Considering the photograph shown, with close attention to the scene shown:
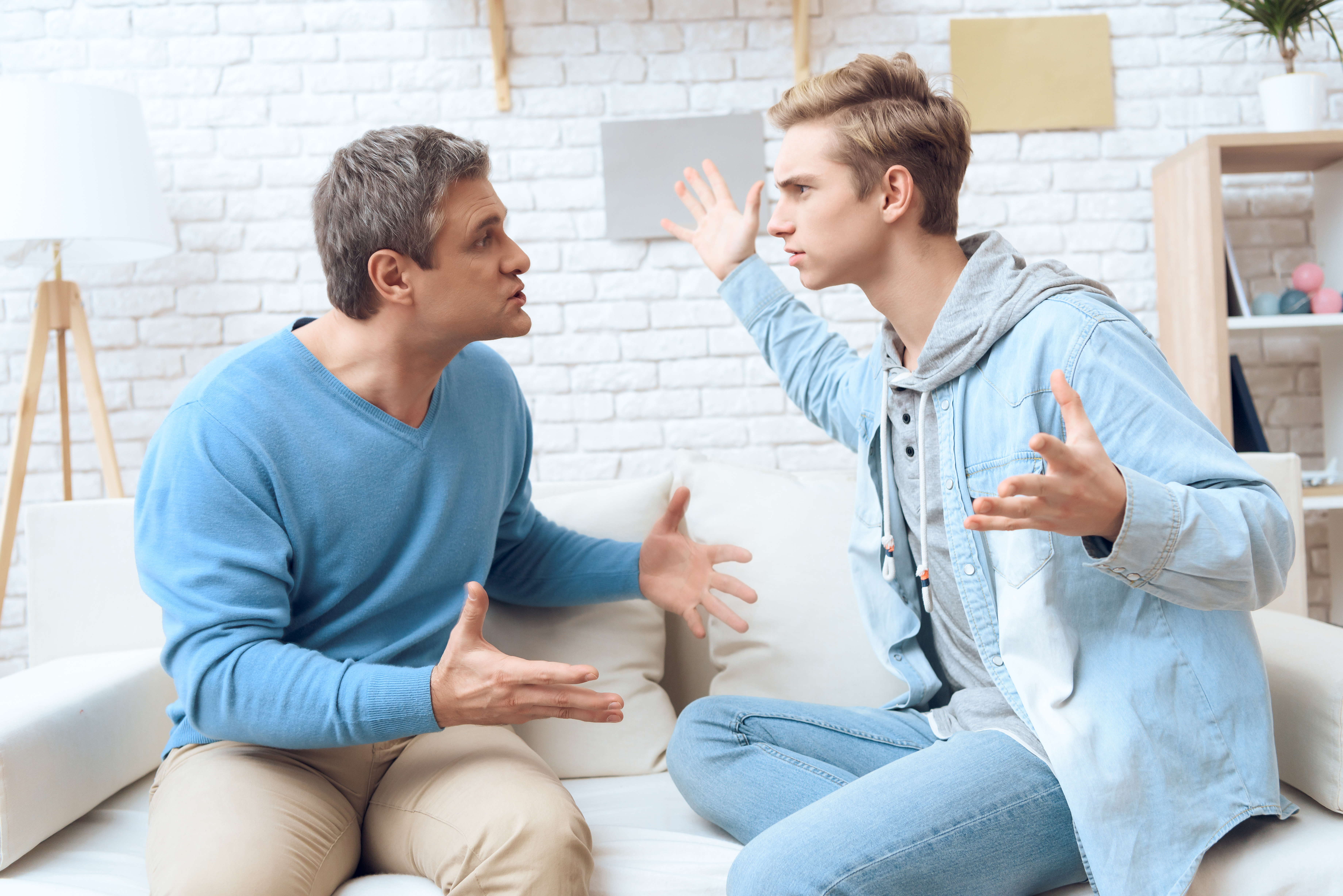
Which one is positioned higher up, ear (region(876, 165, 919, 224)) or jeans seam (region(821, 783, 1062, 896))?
ear (region(876, 165, 919, 224))

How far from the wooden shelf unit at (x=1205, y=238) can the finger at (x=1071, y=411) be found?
1317 mm

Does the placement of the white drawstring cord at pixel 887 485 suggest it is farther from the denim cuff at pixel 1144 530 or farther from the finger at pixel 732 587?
the denim cuff at pixel 1144 530

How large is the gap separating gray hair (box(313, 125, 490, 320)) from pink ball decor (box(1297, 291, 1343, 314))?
A: 194 centimetres

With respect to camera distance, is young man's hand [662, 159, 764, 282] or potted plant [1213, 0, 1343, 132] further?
potted plant [1213, 0, 1343, 132]

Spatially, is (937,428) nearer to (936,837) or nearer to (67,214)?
(936,837)

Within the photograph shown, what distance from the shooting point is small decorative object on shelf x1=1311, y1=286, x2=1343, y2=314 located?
2158 mm

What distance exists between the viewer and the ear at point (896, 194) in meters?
1.27

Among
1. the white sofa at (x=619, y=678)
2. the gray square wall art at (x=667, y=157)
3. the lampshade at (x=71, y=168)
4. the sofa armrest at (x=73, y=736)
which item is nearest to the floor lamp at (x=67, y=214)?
the lampshade at (x=71, y=168)

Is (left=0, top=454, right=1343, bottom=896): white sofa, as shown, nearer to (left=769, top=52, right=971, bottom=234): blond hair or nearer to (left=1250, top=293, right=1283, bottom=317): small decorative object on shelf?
(left=769, top=52, right=971, bottom=234): blond hair

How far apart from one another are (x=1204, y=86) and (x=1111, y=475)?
6.45ft

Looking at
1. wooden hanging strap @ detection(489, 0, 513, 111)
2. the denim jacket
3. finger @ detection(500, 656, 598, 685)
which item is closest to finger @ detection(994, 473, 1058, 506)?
the denim jacket

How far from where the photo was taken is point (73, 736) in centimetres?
130

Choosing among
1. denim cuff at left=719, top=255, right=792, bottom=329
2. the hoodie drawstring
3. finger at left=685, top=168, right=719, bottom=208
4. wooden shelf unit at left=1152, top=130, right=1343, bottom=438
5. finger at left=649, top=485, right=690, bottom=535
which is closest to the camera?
the hoodie drawstring

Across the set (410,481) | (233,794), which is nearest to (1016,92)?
(410,481)
